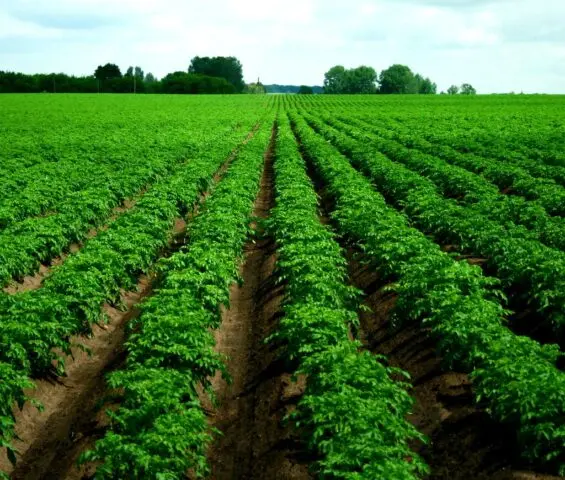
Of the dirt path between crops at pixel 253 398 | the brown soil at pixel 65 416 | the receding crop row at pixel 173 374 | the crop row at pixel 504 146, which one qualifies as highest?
the crop row at pixel 504 146

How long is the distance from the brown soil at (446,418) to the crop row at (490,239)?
2.34 meters

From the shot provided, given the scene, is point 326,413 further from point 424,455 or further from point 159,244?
point 159,244

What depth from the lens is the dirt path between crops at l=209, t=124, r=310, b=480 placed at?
8.33 metres

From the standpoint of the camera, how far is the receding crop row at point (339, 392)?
6.74 meters

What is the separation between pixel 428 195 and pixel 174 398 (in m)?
14.6

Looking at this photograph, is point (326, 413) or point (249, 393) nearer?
point (326, 413)

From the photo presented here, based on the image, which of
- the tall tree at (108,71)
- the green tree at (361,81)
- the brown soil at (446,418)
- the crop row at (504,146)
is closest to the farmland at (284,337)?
the brown soil at (446,418)

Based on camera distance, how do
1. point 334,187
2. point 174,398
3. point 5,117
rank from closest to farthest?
1. point 174,398
2. point 334,187
3. point 5,117

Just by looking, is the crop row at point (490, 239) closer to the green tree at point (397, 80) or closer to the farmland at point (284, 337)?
the farmland at point (284, 337)

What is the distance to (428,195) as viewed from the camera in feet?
67.6

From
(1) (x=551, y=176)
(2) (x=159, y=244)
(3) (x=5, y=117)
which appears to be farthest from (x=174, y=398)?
(3) (x=5, y=117)

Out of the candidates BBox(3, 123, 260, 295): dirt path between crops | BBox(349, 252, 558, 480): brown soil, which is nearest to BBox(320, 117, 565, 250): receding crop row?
BBox(349, 252, 558, 480): brown soil

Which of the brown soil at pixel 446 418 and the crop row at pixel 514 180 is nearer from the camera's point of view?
the brown soil at pixel 446 418

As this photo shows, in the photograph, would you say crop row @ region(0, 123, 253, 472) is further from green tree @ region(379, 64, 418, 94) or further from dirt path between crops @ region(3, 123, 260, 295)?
green tree @ region(379, 64, 418, 94)
